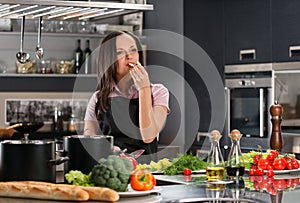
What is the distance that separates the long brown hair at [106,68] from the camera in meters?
4.05

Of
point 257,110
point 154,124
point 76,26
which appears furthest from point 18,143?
point 76,26

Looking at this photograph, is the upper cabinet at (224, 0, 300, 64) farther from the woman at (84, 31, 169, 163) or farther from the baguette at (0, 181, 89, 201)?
the baguette at (0, 181, 89, 201)

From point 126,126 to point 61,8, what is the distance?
2.67 feet

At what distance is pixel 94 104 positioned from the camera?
414cm

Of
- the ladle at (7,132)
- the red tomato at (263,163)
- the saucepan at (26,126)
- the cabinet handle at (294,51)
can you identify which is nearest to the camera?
the red tomato at (263,163)

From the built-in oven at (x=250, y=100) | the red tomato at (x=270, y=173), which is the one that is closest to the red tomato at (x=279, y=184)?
the red tomato at (x=270, y=173)

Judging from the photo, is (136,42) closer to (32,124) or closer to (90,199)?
(90,199)

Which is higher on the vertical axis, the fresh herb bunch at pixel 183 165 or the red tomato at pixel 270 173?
the fresh herb bunch at pixel 183 165

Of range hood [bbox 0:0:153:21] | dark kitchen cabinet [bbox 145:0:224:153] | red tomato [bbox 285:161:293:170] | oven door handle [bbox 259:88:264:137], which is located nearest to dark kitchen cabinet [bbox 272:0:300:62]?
oven door handle [bbox 259:88:264:137]

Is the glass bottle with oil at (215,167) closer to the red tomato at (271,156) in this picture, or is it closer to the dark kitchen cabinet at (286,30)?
the red tomato at (271,156)

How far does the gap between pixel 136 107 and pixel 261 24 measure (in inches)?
101

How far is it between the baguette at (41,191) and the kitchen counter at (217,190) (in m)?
0.03

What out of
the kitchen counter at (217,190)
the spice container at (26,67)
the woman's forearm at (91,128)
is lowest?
the kitchen counter at (217,190)

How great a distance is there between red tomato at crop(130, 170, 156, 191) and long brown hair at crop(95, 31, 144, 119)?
147cm
